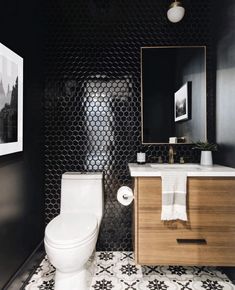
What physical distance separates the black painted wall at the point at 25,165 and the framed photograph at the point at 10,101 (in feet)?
0.28

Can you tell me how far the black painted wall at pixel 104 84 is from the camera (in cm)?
239

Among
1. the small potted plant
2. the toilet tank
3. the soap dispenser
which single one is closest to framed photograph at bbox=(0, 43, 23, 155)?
the toilet tank

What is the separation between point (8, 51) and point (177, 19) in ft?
4.92

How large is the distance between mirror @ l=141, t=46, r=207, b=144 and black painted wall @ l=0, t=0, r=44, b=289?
100 cm

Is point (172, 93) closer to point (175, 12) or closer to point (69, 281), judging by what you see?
point (175, 12)

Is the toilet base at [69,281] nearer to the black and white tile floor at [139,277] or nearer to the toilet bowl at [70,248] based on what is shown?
the toilet bowl at [70,248]

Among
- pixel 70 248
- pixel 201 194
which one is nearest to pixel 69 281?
pixel 70 248

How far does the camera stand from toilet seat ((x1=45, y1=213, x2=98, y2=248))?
4.99 ft

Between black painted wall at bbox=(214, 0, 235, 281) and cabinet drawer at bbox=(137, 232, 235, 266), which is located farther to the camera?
black painted wall at bbox=(214, 0, 235, 281)

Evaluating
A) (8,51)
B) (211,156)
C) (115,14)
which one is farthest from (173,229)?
(115,14)

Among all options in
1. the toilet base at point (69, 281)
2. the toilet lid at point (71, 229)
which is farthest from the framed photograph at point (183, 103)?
the toilet base at point (69, 281)

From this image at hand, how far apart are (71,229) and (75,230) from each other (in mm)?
33

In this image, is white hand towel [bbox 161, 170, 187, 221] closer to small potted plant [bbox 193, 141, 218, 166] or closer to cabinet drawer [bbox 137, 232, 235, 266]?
cabinet drawer [bbox 137, 232, 235, 266]

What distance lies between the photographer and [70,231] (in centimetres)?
164
